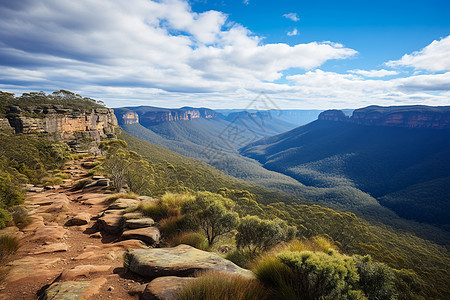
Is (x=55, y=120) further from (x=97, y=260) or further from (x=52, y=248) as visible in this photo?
(x=97, y=260)

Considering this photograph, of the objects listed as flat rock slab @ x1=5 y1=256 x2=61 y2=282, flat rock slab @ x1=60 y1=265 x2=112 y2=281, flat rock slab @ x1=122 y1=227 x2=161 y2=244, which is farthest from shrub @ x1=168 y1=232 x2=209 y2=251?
flat rock slab @ x1=5 y1=256 x2=61 y2=282

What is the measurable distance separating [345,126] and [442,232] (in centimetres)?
12296

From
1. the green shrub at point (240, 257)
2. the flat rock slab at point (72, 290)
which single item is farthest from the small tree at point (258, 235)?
the flat rock slab at point (72, 290)

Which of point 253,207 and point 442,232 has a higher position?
point 253,207

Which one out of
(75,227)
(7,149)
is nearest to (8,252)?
(75,227)

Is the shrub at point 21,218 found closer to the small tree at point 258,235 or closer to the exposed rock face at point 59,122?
the small tree at point 258,235

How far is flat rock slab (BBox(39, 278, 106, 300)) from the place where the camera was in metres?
3.34

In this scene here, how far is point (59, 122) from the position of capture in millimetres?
37031

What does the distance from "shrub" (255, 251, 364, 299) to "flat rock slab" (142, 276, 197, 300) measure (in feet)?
5.83

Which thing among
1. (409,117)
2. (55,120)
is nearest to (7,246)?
(55,120)

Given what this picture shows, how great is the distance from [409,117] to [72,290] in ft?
605

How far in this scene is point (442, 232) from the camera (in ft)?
192

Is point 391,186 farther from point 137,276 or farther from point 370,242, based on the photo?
point 137,276

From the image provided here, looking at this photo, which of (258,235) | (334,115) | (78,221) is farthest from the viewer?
(334,115)
